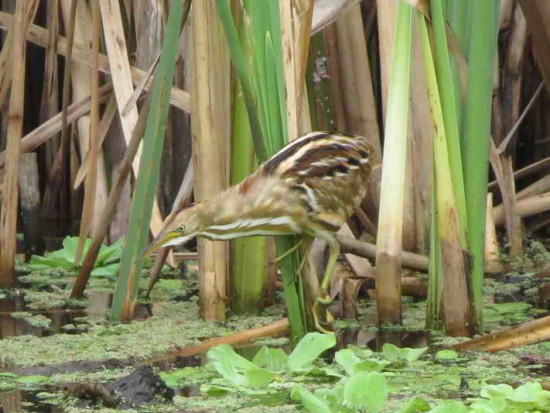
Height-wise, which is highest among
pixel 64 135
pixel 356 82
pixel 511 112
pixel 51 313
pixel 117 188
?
pixel 356 82

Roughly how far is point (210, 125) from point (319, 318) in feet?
2.54

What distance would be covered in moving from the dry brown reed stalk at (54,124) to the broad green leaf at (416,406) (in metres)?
3.16

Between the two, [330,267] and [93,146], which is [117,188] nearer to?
[93,146]

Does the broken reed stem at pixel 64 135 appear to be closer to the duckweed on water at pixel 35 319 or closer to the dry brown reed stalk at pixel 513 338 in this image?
the duckweed on water at pixel 35 319

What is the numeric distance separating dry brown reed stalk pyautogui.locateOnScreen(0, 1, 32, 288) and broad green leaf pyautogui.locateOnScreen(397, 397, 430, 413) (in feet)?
7.57

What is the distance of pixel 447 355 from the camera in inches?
148

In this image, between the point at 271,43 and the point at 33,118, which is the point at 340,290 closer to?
the point at 271,43

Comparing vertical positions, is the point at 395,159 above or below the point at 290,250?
above

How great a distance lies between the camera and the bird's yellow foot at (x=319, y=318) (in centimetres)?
394

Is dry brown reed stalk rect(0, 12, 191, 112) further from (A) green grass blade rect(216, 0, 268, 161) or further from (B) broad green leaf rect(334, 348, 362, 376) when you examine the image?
(B) broad green leaf rect(334, 348, 362, 376)

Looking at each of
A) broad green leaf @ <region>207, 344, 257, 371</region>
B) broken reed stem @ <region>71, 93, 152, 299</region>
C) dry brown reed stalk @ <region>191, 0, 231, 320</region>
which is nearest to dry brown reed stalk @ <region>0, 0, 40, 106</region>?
broken reed stem @ <region>71, 93, 152, 299</region>

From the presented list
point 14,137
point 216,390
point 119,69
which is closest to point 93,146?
point 14,137

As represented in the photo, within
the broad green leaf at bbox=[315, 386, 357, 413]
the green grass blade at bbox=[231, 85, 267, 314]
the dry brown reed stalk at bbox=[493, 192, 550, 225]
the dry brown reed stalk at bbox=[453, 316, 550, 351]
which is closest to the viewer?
the broad green leaf at bbox=[315, 386, 357, 413]

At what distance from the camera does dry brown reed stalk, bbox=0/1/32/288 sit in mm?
4816
